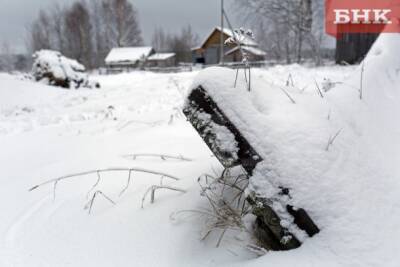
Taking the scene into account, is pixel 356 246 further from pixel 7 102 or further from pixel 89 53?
pixel 89 53

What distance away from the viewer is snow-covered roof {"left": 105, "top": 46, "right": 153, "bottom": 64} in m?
35.0

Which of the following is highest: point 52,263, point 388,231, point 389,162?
point 389,162

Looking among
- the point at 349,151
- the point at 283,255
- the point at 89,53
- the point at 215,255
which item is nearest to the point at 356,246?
the point at 283,255

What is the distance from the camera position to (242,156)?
1.31 metres

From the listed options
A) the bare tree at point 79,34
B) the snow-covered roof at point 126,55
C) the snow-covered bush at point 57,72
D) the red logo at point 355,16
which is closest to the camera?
the snow-covered bush at point 57,72

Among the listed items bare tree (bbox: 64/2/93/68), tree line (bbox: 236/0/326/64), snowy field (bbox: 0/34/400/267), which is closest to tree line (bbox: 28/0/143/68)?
bare tree (bbox: 64/2/93/68)

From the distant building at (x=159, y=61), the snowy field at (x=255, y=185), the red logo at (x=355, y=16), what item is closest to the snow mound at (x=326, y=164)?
the snowy field at (x=255, y=185)

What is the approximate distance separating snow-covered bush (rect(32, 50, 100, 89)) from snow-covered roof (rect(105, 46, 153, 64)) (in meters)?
22.6

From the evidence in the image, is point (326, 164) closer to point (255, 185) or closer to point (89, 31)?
point (255, 185)

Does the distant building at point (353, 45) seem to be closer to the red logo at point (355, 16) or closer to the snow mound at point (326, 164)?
the red logo at point (355, 16)

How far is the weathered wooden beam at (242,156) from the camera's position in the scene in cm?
120

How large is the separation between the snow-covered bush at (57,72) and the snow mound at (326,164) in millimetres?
11896

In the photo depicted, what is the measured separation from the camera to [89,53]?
1604 inches

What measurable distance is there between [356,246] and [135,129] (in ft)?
10.1
